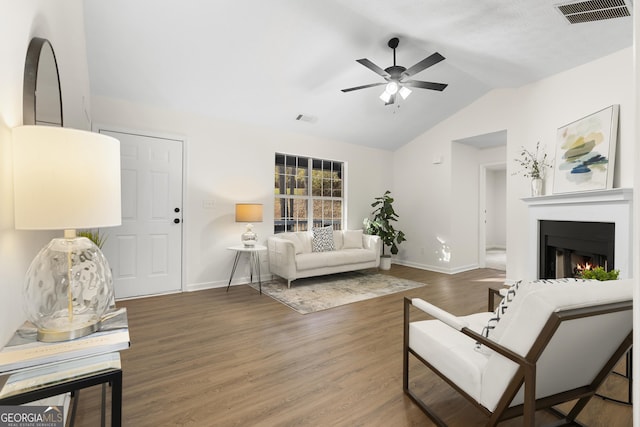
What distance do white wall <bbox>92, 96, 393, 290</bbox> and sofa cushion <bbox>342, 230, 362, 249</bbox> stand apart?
139cm

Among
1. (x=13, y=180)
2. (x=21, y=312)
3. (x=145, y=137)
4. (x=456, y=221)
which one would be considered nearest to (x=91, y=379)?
(x=21, y=312)

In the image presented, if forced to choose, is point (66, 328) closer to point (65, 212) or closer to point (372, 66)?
point (65, 212)

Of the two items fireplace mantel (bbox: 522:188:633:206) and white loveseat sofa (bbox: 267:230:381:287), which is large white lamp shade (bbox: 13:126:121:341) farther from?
fireplace mantel (bbox: 522:188:633:206)

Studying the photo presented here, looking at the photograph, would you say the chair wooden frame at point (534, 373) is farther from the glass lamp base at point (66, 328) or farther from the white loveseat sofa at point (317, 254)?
the white loveseat sofa at point (317, 254)

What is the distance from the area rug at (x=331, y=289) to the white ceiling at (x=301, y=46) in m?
2.61

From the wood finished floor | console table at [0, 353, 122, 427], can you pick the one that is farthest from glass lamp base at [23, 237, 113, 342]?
the wood finished floor

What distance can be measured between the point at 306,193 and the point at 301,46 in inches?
103

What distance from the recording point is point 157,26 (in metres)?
2.92

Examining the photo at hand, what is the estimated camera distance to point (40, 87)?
1.36 metres

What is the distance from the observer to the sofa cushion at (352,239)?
5449 mm

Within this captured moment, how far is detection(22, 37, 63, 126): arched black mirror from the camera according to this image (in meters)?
1.21

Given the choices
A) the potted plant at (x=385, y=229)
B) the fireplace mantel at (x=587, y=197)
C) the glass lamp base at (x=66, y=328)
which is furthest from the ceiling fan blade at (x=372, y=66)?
the glass lamp base at (x=66, y=328)

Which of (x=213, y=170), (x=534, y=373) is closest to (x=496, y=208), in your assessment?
(x=213, y=170)

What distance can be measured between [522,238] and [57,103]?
5.43 meters
